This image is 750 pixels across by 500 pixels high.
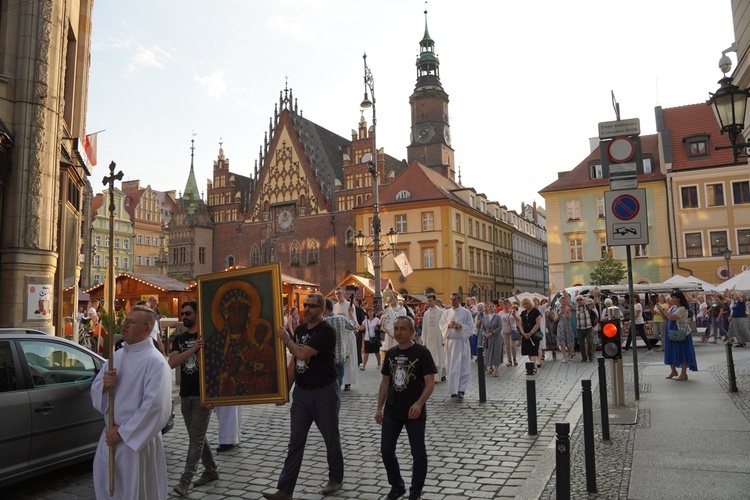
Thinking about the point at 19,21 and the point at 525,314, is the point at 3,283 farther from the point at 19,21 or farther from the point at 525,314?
the point at 525,314

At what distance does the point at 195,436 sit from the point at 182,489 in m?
0.49

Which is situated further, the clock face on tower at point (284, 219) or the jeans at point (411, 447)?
the clock face on tower at point (284, 219)

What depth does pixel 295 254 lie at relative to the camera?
57344 mm

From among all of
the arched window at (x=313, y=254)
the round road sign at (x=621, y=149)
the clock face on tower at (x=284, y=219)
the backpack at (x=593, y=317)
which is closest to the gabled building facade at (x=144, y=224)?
the clock face on tower at (x=284, y=219)

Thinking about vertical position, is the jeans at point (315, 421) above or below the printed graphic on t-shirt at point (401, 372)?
below

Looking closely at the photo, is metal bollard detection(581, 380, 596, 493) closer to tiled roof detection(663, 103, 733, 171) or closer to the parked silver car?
the parked silver car

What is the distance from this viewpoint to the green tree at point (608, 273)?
3984 centimetres

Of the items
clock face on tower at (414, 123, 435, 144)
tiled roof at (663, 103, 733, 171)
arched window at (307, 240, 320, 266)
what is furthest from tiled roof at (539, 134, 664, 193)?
clock face on tower at (414, 123, 435, 144)

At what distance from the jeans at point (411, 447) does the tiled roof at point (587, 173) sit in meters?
42.2

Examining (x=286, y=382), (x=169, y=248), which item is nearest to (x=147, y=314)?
(x=286, y=382)

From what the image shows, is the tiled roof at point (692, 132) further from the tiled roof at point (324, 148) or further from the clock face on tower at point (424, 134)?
the clock face on tower at point (424, 134)

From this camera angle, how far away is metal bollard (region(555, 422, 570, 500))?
4031mm

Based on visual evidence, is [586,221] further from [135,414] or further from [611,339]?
[135,414]

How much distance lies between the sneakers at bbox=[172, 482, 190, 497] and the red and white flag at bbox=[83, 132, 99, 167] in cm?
1410
